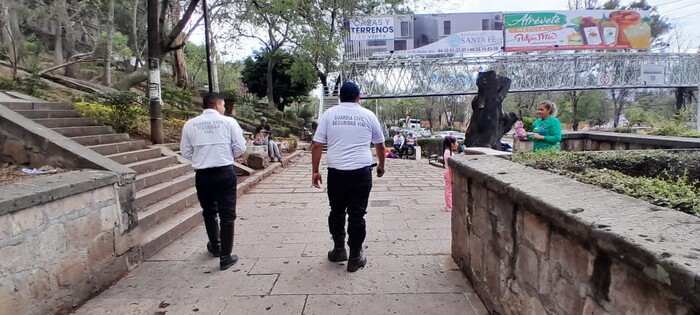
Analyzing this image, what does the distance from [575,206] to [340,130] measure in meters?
1.86

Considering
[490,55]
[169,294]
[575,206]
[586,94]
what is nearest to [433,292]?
[575,206]

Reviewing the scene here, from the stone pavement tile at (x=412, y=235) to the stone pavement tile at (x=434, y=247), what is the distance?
0.14 meters

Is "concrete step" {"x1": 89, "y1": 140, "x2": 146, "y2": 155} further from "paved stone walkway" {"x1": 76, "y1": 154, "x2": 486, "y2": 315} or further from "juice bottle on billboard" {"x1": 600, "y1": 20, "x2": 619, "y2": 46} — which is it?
"juice bottle on billboard" {"x1": 600, "y1": 20, "x2": 619, "y2": 46}

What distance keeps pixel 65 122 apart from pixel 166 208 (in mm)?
3157

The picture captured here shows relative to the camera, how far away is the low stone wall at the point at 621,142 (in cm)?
497

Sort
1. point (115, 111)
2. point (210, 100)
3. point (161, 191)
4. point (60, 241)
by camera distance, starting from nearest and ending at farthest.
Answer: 1. point (60, 241)
2. point (210, 100)
3. point (161, 191)
4. point (115, 111)

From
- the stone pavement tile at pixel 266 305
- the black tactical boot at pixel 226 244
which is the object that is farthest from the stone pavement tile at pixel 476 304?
the black tactical boot at pixel 226 244

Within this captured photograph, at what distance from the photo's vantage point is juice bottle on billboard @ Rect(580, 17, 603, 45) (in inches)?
835

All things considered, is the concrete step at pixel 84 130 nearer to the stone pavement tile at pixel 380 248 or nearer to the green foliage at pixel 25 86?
the green foliage at pixel 25 86

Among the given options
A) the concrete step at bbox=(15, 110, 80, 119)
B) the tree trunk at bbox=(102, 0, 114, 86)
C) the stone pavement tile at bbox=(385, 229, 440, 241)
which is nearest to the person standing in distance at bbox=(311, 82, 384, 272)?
the stone pavement tile at bbox=(385, 229, 440, 241)

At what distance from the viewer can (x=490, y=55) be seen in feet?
68.1

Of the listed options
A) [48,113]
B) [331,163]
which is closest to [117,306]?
[331,163]

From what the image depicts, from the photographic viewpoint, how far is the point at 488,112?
34.2 ft

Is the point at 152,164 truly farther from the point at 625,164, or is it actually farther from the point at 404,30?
the point at 404,30
